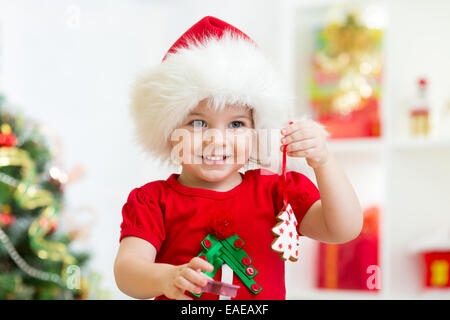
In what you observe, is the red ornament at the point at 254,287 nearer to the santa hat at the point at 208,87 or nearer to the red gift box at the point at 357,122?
the santa hat at the point at 208,87

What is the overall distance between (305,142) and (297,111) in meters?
1.35

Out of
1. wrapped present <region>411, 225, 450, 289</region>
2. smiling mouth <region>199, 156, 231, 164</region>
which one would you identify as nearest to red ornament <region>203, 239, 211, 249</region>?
smiling mouth <region>199, 156, 231, 164</region>

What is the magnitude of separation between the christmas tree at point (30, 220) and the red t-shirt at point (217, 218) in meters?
1.02

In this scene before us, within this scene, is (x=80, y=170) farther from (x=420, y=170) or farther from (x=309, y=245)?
(x=420, y=170)

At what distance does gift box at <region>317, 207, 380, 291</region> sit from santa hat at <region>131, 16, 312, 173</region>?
1.13 meters

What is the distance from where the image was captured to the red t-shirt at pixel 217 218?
2.44 feet

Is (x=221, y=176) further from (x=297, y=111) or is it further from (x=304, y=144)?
(x=297, y=111)

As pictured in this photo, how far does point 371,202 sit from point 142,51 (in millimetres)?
1066

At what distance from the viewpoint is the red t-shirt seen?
0.74 metres

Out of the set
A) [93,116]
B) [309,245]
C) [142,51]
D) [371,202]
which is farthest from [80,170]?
[371,202]

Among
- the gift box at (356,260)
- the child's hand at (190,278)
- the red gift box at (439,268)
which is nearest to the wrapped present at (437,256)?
the red gift box at (439,268)

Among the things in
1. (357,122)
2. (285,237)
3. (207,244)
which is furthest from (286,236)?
(357,122)

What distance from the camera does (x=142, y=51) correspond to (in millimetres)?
2279

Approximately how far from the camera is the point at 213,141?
737 mm
